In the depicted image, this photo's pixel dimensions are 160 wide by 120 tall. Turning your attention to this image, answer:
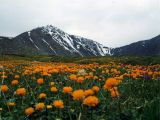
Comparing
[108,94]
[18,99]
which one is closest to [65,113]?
[108,94]

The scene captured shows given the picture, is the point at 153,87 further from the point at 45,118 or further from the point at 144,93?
the point at 45,118

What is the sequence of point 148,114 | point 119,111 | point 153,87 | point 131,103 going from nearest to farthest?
point 148,114 < point 119,111 < point 131,103 < point 153,87

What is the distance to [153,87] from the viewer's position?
27.5 ft

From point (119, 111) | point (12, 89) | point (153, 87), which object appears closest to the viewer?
point (119, 111)

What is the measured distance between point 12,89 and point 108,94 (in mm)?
2724

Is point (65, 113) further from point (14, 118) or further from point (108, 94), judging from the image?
point (108, 94)

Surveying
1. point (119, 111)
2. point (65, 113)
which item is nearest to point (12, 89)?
point (65, 113)

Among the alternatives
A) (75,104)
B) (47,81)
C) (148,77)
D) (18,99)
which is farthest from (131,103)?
(47,81)

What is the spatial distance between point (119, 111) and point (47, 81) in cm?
521

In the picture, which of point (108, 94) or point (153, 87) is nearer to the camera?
point (108, 94)

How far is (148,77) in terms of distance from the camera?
9828 millimetres

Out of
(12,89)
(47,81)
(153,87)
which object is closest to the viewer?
(153,87)

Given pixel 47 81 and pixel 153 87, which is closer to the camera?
pixel 153 87

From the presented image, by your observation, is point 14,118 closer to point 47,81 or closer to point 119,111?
point 119,111
